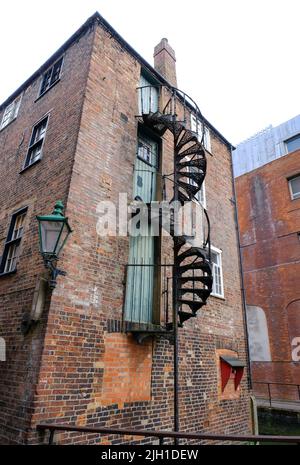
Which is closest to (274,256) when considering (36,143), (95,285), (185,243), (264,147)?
(264,147)

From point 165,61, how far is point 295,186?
9787 mm

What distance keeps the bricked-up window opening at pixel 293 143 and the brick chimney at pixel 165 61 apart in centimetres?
1011

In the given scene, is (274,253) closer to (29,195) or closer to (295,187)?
(295,187)

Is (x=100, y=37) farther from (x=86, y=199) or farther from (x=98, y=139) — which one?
(x=86, y=199)

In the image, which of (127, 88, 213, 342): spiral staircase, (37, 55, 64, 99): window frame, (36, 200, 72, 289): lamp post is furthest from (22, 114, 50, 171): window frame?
(36, 200, 72, 289): lamp post

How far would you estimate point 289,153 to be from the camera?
1659 centimetres

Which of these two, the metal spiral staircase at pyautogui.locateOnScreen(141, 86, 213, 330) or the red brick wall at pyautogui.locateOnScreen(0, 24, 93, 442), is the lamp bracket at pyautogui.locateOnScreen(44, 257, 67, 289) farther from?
the metal spiral staircase at pyautogui.locateOnScreen(141, 86, 213, 330)

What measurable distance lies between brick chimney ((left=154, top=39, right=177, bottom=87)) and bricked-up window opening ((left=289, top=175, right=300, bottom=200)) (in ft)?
30.3

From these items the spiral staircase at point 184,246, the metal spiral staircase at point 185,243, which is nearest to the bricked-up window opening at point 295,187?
the spiral staircase at point 184,246

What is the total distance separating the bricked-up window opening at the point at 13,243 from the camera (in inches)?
255

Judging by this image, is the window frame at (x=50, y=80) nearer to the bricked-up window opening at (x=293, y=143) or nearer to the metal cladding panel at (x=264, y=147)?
the metal cladding panel at (x=264, y=147)

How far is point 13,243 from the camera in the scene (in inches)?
264

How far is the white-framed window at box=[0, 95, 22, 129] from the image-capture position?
32.1 feet

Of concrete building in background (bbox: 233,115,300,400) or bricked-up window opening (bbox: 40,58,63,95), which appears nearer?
bricked-up window opening (bbox: 40,58,63,95)
